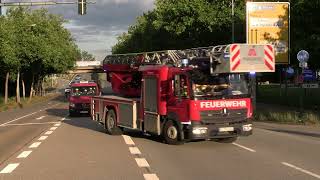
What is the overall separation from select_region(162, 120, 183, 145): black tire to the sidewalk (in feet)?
18.4

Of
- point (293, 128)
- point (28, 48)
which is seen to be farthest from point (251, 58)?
point (28, 48)

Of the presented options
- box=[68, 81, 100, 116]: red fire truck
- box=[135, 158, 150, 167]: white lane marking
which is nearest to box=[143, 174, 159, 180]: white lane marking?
box=[135, 158, 150, 167]: white lane marking

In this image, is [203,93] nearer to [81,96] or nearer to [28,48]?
[81,96]

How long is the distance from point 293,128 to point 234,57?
824 centimetres

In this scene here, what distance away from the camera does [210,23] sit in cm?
4731

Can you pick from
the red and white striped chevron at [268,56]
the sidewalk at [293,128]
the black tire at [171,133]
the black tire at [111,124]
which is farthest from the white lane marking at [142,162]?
the sidewalk at [293,128]

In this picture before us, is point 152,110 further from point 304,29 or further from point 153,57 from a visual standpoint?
point 304,29

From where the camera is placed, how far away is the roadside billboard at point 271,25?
32.6m

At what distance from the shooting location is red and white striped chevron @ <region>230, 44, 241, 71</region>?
16230mm

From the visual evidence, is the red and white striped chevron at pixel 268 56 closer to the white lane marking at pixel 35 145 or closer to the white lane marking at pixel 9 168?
the white lane marking at pixel 35 145

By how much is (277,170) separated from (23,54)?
54741 mm

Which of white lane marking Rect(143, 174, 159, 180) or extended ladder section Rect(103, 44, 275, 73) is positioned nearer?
white lane marking Rect(143, 174, 159, 180)

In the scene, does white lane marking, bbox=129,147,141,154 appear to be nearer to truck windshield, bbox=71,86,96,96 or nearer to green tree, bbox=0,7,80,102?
truck windshield, bbox=71,86,96,96

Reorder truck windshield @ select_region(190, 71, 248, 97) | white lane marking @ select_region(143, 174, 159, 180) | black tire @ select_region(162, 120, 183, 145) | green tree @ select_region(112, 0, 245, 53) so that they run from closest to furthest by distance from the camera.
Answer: white lane marking @ select_region(143, 174, 159, 180), truck windshield @ select_region(190, 71, 248, 97), black tire @ select_region(162, 120, 183, 145), green tree @ select_region(112, 0, 245, 53)
